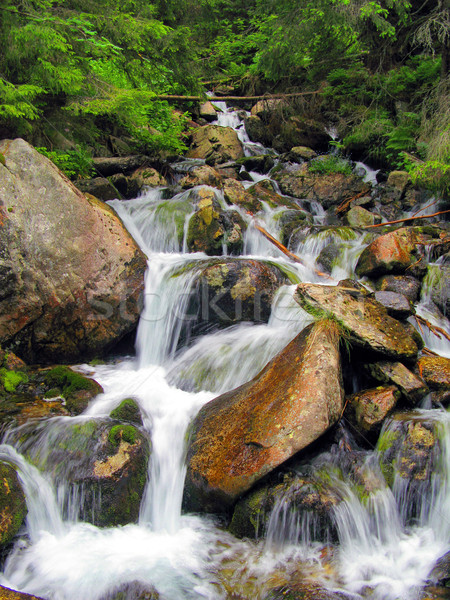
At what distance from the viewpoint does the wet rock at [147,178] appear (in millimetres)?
9742

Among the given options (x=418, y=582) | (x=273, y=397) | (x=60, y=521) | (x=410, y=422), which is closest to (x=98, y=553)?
(x=60, y=521)

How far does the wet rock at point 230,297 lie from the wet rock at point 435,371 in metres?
2.39

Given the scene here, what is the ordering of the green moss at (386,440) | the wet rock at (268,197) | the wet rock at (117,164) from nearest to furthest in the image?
the green moss at (386,440)
the wet rock at (117,164)
the wet rock at (268,197)

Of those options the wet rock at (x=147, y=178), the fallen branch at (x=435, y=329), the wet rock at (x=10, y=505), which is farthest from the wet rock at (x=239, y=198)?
the wet rock at (x=10, y=505)

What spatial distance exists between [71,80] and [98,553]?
655cm

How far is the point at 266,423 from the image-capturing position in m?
3.89

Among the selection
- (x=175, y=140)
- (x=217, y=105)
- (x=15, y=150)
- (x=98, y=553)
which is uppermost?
(x=217, y=105)

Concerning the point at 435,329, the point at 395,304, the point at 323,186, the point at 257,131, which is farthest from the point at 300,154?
the point at 395,304

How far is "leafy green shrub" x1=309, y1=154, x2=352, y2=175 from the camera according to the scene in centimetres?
1198

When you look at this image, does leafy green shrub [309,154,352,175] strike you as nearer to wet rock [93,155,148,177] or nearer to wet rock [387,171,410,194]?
wet rock [387,171,410,194]

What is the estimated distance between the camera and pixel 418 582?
315cm

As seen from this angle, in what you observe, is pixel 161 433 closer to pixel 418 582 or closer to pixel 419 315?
pixel 418 582

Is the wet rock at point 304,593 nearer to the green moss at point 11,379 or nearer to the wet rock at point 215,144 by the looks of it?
the green moss at point 11,379

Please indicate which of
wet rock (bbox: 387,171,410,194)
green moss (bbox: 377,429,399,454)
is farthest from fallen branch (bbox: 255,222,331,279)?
wet rock (bbox: 387,171,410,194)
